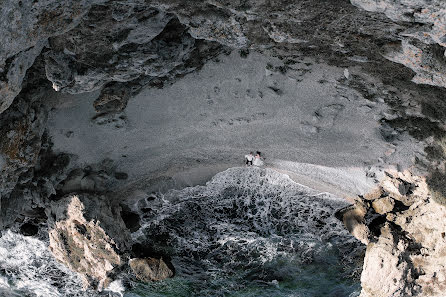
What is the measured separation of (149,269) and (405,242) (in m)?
6.98

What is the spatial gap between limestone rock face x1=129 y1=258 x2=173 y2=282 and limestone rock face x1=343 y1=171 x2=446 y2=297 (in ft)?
18.3

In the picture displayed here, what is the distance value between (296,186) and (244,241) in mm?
2367

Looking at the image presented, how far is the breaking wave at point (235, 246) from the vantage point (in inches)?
439

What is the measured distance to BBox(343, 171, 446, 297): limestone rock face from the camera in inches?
371

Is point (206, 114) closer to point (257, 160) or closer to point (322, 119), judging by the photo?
point (257, 160)

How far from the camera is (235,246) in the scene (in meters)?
12.0

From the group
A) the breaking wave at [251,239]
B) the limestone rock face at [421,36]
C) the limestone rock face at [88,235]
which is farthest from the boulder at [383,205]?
the limestone rock face at [88,235]

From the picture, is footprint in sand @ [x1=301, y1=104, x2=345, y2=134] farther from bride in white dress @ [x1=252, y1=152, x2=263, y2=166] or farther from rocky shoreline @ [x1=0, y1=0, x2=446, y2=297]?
bride in white dress @ [x1=252, y1=152, x2=263, y2=166]

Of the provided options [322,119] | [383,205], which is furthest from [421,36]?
[383,205]

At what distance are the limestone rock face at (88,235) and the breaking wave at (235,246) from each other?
1171 millimetres

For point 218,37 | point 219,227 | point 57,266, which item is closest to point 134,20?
point 218,37

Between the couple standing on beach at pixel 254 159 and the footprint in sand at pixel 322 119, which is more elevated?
the footprint in sand at pixel 322 119

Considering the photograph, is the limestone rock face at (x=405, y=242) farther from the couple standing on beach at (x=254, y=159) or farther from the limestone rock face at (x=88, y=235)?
the limestone rock face at (x=88, y=235)

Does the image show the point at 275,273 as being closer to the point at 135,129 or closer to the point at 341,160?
the point at 341,160
